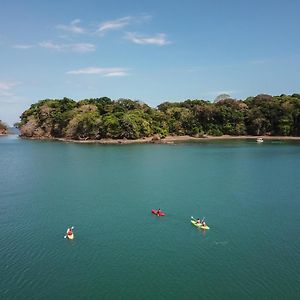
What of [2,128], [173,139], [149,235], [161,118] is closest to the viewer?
[149,235]

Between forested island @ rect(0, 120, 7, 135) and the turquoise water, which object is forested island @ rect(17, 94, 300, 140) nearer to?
forested island @ rect(0, 120, 7, 135)

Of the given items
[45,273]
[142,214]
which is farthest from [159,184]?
[45,273]

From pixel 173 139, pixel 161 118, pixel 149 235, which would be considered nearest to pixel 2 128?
pixel 161 118

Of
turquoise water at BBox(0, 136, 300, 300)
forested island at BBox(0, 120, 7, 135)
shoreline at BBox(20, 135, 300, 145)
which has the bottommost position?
turquoise water at BBox(0, 136, 300, 300)

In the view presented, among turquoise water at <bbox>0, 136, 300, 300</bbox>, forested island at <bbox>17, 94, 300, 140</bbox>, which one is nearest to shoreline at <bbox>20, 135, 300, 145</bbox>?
forested island at <bbox>17, 94, 300, 140</bbox>

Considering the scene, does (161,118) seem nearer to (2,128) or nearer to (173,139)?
(173,139)

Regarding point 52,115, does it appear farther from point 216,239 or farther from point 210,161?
point 216,239
